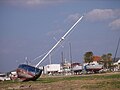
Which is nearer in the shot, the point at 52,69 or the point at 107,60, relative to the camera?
the point at 107,60

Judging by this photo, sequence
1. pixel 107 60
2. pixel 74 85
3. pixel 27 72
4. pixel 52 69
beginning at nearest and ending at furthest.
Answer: pixel 74 85, pixel 27 72, pixel 107 60, pixel 52 69

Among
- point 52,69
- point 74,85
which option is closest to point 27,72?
point 74,85

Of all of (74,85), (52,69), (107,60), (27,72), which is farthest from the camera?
(52,69)

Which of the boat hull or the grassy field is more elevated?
the boat hull

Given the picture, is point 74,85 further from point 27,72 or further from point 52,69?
point 52,69

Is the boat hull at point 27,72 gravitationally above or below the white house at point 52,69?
below

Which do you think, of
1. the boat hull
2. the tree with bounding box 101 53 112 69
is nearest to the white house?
the tree with bounding box 101 53 112 69

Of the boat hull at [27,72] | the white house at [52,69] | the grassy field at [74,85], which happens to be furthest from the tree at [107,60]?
the grassy field at [74,85]

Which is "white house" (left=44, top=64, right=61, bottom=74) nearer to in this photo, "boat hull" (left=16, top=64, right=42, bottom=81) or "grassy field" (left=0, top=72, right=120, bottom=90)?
"boat hull" (left=16, top=64, right=42, bottom=81)

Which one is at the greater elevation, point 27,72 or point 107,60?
point 107,60

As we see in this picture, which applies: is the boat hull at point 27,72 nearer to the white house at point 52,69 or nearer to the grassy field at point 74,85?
the grassy field at point 74,85

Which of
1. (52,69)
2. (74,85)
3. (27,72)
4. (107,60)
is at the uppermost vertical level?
(107,60)

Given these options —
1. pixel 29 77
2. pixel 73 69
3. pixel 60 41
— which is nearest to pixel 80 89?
pixel 29 77

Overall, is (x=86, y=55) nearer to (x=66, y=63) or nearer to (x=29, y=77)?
(x=66, y=63)
